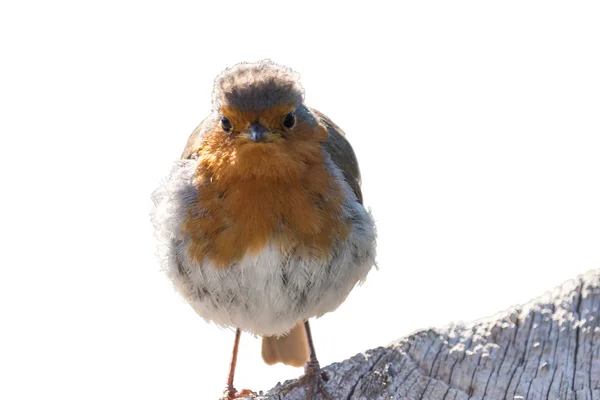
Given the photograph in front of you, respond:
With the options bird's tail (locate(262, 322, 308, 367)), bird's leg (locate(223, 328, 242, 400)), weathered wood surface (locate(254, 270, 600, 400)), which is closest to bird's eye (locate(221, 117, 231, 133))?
weathered wood surface (locate(254, 270, 600, 400))

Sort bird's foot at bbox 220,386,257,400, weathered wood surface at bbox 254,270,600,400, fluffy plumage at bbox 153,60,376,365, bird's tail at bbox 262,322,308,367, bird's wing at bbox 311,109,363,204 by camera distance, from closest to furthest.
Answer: weathered wood surface at bbox 254,270,600,400 < fluffy plumage at bbox 153,60,376,365 < bird's wing at bbox 311,109,363,204 < bird's foot at bbox 220,386,257,400 < bird's tail at bbox 262,322,308,367

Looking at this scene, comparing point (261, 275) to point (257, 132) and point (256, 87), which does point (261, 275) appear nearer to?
point (257, 132)

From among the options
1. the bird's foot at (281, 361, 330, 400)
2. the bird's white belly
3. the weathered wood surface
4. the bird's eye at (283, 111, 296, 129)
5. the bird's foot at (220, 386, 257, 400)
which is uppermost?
the bird's eye at (283, 111, 296, 129)

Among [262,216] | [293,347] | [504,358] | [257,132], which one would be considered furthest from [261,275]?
[293,347]

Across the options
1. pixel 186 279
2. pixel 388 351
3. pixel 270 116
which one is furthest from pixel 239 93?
pixel 388 351

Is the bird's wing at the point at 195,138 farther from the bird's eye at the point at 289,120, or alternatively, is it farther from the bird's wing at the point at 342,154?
the bird's wing at the point at 342,154

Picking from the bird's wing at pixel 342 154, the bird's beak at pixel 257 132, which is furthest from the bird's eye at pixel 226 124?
the bird's wing at pixel 342 154

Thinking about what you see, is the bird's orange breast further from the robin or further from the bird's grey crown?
the bird's grey crown

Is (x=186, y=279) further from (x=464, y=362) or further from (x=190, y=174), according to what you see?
(x=464, y=362)
